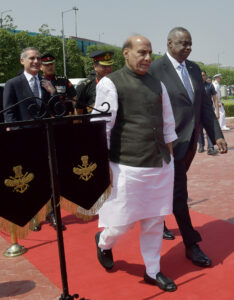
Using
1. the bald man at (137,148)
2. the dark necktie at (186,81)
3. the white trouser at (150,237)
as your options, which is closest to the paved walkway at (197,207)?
the white trouser at (150,237)

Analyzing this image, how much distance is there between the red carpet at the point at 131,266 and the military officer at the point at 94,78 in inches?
63.0

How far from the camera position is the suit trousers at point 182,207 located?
11.0 ft

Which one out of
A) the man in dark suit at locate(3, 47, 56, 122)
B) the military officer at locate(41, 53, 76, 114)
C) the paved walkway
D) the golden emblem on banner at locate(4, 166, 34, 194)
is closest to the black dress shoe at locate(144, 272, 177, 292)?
the paved walkway

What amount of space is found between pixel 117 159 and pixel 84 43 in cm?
8178

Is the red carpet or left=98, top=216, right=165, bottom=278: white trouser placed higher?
left=98, top=216, right=165, bottom=278: white trouser

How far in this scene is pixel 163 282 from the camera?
112 inches

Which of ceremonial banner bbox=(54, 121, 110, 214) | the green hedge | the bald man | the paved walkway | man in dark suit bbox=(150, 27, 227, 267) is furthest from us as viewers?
the green hedge

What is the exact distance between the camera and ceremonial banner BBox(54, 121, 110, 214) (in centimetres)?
236

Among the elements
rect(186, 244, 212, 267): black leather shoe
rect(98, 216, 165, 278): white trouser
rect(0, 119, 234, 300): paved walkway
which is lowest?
rect(0, 119, 234, 300): paved walkway

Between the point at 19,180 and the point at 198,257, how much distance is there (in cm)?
185

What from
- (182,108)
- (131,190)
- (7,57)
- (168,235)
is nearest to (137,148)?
(131,190)

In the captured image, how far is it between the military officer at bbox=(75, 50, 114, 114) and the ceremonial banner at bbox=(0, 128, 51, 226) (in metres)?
2.31

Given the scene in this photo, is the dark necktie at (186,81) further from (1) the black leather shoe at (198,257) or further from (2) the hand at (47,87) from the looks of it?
(2) the hand at (47,87)

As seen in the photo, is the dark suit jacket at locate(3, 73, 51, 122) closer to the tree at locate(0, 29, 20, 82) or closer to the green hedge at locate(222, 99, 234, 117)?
the green hedge at locate(222, 99, 234, 117)
